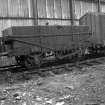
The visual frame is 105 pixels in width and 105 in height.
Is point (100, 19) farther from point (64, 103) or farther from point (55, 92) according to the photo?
point (64, 103)

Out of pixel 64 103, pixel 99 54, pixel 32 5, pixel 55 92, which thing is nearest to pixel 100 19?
pixel 99 54

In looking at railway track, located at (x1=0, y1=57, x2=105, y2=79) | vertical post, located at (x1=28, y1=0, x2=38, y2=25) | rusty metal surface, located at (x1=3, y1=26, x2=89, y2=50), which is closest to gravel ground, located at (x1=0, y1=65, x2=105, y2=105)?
railway track, located at (x1=0, y1=57, x2=105, y2=79)

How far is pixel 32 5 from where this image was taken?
51.3 ft

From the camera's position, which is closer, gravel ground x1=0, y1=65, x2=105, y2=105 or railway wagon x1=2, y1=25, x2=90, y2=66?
gravel ground x1=0, y1=65, x2=105, y2=105

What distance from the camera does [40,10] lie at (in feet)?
53.2

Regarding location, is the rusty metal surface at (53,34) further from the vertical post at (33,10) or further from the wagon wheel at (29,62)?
the vertical post at (33,10)

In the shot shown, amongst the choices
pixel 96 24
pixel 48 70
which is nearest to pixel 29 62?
pixel 48 70

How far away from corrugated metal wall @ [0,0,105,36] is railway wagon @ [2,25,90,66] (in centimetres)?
530

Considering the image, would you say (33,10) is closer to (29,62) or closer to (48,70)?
(48,70)

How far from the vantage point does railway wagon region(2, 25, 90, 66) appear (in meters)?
8.82

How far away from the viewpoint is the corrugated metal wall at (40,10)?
14.3m

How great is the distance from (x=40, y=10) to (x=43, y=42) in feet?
23.7

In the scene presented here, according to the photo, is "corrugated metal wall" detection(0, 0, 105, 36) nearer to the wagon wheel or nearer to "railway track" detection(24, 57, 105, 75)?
the wagon wheel

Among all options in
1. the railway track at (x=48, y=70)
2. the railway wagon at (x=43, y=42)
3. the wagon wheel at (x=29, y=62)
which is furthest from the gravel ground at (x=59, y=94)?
the railway wagon at (x=43, y=42)
